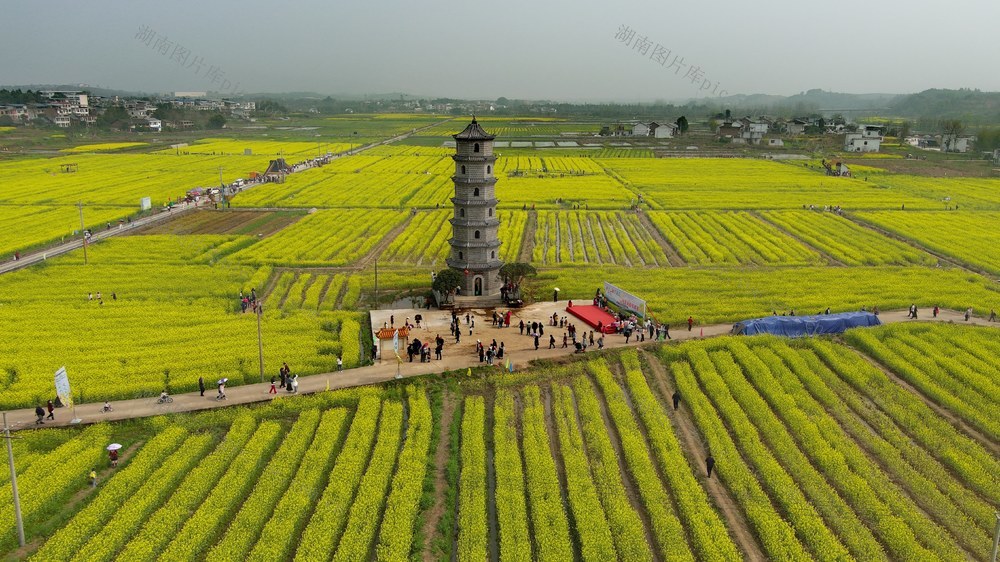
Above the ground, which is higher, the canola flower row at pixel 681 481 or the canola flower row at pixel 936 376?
the canola flower row at pixel 936 376

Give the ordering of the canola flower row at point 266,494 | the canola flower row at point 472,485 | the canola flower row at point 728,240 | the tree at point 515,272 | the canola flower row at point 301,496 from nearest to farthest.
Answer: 1. the canola flower row at point 266,494
2. the canola flower row at point 301,496
3. the canola flower row at point 472,485
4. the tree at point 515,272
5. the canola flower row at point 728,240

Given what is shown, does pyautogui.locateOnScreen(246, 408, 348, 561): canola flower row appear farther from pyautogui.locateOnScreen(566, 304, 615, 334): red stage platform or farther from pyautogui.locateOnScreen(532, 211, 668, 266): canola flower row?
pyautogui.locateOnScreen(532, 211, 668, 266): canola flower row

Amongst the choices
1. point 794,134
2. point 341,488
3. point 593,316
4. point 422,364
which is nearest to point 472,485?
point 341,488

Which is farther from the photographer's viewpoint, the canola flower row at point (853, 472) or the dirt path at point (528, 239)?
the dirt path at point (528, 239)

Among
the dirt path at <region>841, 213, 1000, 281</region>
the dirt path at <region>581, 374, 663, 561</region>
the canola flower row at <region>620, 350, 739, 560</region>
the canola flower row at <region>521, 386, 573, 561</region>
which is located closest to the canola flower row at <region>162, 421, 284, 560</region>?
the canola flower row at <region>521, 386, 573, 561</region>

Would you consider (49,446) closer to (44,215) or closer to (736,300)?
(736,300)

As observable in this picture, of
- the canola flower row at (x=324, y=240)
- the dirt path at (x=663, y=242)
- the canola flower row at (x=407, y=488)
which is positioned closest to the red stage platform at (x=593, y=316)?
the canola flower row at (x=407, y=488)

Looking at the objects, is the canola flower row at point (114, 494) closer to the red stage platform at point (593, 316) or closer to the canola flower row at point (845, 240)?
the red stage platform at point (593, 316)
